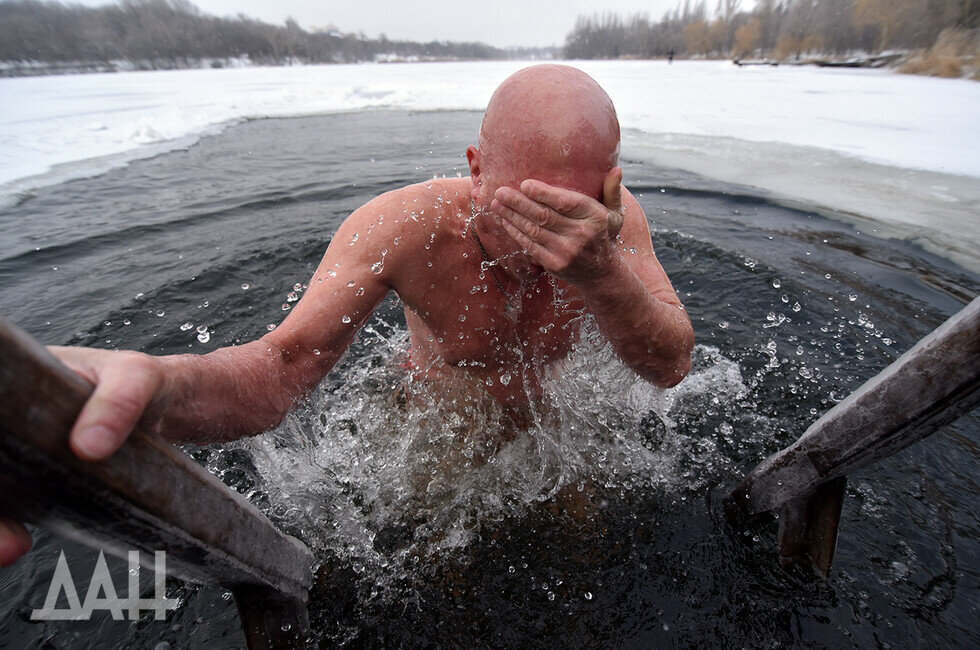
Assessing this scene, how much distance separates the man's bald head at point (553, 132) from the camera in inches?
44.3

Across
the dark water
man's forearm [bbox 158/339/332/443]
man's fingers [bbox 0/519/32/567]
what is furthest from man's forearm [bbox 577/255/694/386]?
man's fingers [bbox 0/519/32/567]

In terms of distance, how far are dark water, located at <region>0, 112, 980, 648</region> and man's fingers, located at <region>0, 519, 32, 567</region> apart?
1.05 meters

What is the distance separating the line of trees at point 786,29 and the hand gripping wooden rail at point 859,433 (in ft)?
59.9

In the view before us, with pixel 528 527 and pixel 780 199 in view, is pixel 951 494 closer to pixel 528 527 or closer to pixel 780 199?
pixel 528 527

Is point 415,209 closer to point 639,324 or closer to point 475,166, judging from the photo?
point 475,166

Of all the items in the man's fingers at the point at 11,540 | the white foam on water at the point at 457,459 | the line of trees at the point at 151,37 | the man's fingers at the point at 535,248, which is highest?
the line of trees at the point at 151,37

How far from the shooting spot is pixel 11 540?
0.66 metres

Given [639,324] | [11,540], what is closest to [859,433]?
[639,324]

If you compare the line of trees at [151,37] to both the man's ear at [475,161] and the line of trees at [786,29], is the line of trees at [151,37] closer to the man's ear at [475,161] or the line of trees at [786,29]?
the line of trees at [786,29]

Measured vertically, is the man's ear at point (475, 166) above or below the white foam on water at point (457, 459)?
above

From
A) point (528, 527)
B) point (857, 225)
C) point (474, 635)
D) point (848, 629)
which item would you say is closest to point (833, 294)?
point (857, 225)

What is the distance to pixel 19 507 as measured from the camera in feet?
2.13

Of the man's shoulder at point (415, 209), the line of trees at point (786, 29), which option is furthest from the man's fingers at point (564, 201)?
the line of trees at point (786, 29)

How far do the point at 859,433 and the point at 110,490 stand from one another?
1.66 meters
